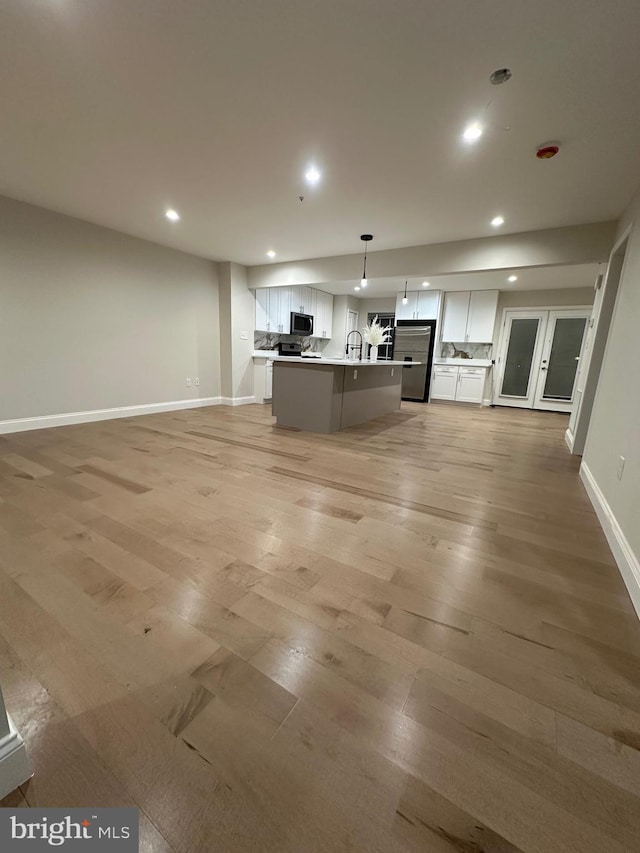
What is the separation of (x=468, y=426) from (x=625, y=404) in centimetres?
308

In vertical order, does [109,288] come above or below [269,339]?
above

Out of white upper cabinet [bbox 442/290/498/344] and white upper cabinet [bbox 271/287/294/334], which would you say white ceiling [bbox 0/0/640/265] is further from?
white upper cabinet [bbox 442/290/498/344]

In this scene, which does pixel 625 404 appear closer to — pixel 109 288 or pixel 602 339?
pixel 602 339

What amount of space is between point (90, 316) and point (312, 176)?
3.26 meters

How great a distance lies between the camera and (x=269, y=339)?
7.11 m

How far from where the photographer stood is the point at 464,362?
7430 mm

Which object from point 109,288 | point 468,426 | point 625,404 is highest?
point 109,288

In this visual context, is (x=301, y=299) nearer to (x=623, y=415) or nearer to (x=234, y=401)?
(x=234, y=401)

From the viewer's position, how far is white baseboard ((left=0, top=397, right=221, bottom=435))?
3783 mm

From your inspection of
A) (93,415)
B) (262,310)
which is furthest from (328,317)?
(93,415)

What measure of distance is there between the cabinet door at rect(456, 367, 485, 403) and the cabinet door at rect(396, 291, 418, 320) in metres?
1.65

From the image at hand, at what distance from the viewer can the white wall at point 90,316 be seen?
3641 mm

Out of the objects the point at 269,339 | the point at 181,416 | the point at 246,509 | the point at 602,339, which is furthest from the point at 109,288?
the point at 602,339

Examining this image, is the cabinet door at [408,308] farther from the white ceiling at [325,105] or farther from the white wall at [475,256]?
the white ceiling at [325,105]
